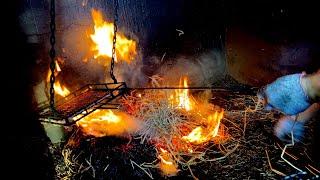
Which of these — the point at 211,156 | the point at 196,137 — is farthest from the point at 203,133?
the point at 211,156

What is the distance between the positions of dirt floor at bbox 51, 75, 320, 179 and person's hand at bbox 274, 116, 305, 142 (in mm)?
106

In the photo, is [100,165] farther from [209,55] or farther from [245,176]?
[209,55]

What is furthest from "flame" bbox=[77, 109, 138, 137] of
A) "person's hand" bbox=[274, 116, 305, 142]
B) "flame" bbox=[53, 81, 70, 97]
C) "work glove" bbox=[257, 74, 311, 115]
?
"work glove" bbox=[257, 74, 311, 115]

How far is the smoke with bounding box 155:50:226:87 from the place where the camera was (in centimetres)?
860

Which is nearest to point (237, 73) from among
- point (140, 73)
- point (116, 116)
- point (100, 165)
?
point (140, 73)

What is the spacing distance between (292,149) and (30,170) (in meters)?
4.13

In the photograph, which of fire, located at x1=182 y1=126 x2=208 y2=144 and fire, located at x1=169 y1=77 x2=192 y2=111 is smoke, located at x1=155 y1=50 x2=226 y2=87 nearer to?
fire, located at x1=169 y1=77 x2=192 y2=111

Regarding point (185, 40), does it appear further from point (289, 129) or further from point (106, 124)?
point (289, 129)

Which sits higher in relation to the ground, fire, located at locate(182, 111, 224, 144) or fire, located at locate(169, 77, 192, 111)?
fire, located at locate(169, 77, 192, 111)

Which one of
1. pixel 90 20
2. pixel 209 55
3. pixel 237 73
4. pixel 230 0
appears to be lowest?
pixel 237 73

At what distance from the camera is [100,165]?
4918 mm

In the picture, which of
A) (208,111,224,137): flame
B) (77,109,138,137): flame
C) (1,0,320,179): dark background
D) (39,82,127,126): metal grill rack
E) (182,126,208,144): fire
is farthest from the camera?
(77,109,138,137): flame

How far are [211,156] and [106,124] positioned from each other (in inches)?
94.5

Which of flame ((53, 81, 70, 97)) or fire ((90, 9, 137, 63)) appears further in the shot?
fire ((90, 9, 137, 63))
